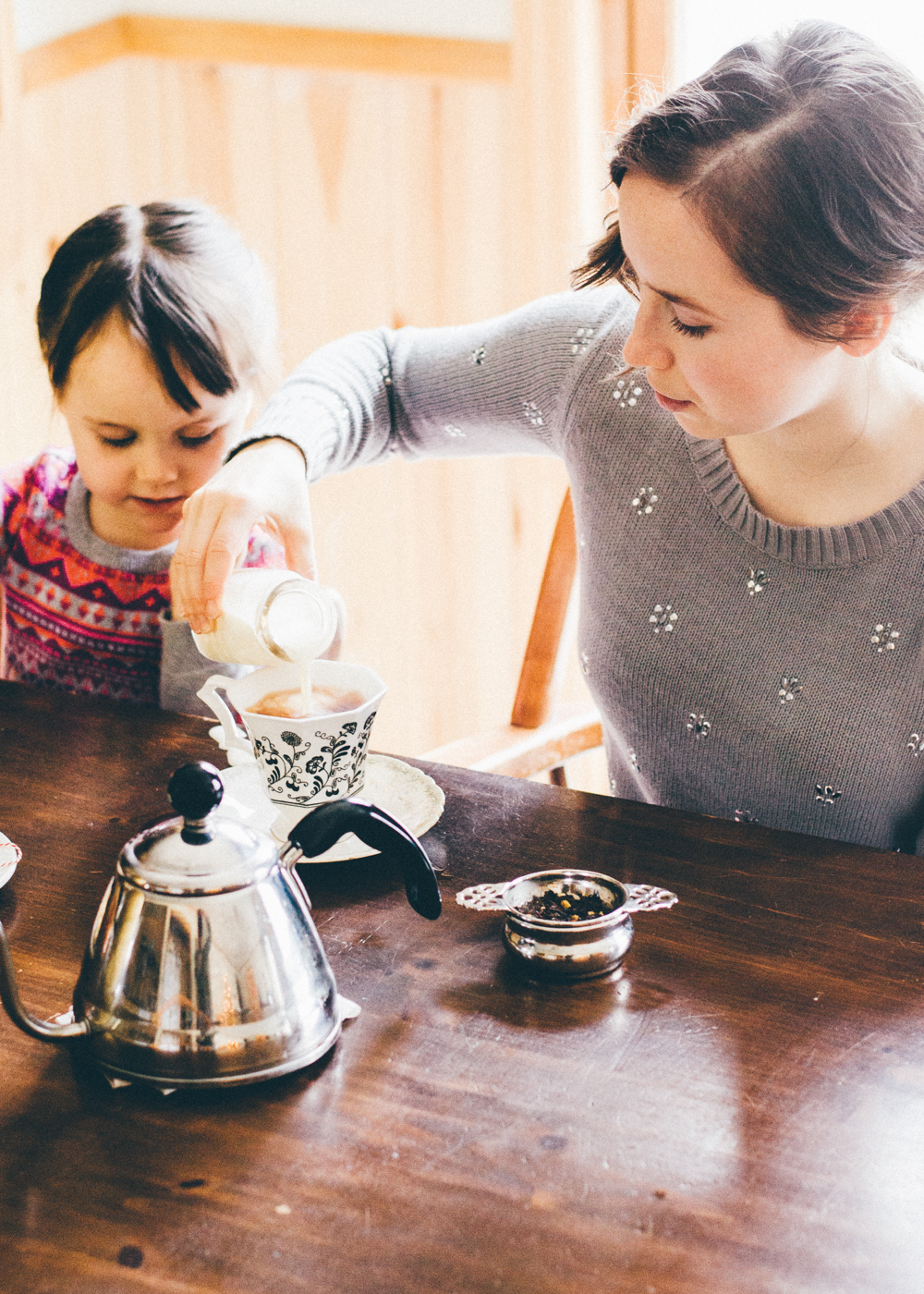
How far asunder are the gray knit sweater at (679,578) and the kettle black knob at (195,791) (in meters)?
0.65

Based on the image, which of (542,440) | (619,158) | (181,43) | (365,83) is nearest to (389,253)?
(365,83)

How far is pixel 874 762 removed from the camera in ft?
3.75

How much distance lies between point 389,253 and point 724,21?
754 mm

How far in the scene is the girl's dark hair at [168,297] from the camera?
142 cm

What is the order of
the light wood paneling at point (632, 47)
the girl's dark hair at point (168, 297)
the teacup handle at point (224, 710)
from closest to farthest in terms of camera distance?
1. the teacup handle at point (224, 710)
2. the girl's dark hair at point (168, 297)
3. the light wood paneling at point (632, 47)

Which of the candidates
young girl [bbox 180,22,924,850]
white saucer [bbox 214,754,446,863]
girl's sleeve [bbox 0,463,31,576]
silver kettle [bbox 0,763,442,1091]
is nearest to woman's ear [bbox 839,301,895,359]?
young girl [bbox 180,22,924,850]

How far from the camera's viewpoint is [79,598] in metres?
1.56

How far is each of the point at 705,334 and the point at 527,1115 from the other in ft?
1.96

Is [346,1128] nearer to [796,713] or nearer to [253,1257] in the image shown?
[253,1257]

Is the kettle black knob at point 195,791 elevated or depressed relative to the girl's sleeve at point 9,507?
depressed

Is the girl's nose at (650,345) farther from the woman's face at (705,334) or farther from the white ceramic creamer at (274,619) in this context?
the white ceramic creamer at (274,619)

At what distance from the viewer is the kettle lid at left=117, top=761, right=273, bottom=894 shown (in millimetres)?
679

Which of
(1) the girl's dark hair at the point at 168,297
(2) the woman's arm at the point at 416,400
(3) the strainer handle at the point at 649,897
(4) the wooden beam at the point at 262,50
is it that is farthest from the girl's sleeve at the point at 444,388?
(4) the wooden beam at the point at 262,50

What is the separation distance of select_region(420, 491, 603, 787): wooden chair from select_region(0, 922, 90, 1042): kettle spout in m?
0.82
